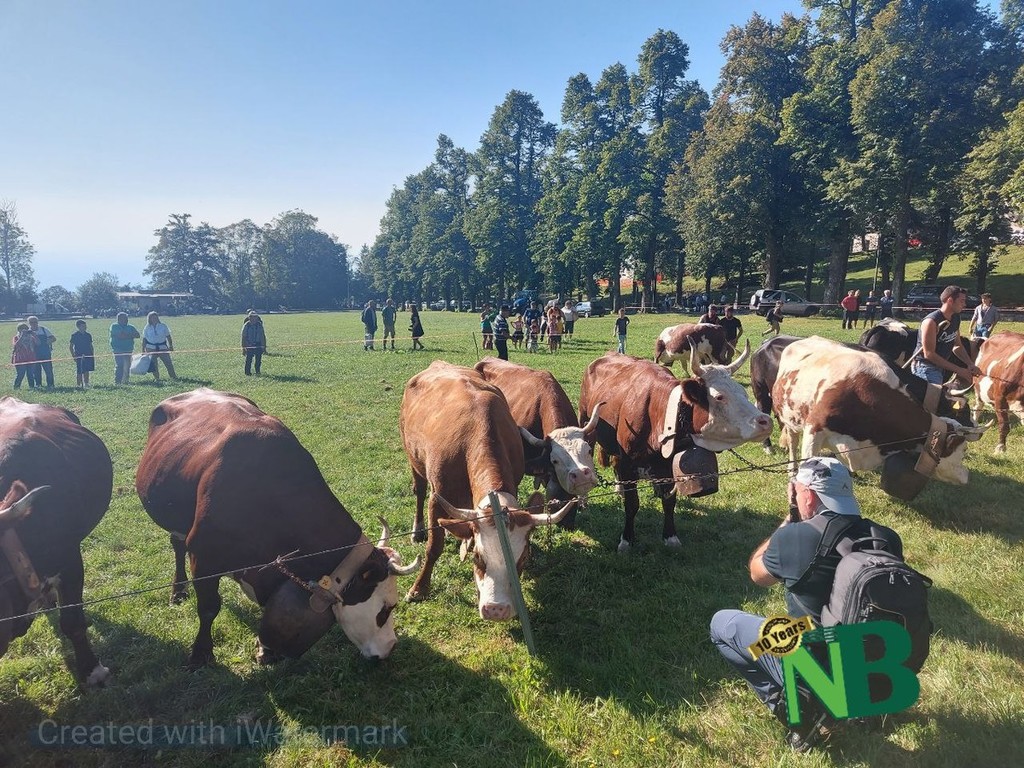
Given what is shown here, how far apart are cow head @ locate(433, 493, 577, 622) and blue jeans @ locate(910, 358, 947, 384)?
709 centimetres

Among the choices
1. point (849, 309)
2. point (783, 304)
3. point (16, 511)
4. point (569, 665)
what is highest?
point (783, 304)

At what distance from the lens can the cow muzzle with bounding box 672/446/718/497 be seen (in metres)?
5.31

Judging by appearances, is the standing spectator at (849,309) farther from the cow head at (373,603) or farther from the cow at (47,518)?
the cow at (47,518)


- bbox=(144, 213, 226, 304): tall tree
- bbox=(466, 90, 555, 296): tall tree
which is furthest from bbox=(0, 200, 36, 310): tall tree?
bbox=(466, 90, 555, 296): tall tree

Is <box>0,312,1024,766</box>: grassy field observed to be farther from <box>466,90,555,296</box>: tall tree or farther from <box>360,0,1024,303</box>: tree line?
<box>466,90,555,296</box>: tall tree

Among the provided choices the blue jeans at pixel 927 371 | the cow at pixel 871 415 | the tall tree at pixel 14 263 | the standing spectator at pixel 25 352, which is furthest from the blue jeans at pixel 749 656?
the tall tree at pixel 14 263

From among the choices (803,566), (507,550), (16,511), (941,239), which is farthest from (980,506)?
(941,239)

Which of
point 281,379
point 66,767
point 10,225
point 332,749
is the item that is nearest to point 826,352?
point 332,749

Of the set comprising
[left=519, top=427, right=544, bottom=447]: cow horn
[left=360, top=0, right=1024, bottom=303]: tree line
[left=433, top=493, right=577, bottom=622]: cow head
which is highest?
[left=360, top=0, right=1024, bottom=303]: tree line

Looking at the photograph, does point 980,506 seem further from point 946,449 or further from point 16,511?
point 16,511

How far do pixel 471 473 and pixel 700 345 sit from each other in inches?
381

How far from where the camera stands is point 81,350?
16.0 metres

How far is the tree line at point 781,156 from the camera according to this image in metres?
27.8

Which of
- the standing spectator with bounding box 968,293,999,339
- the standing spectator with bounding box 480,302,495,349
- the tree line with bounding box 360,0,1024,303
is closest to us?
the standing spectator with bounding box 968,293,999,339
